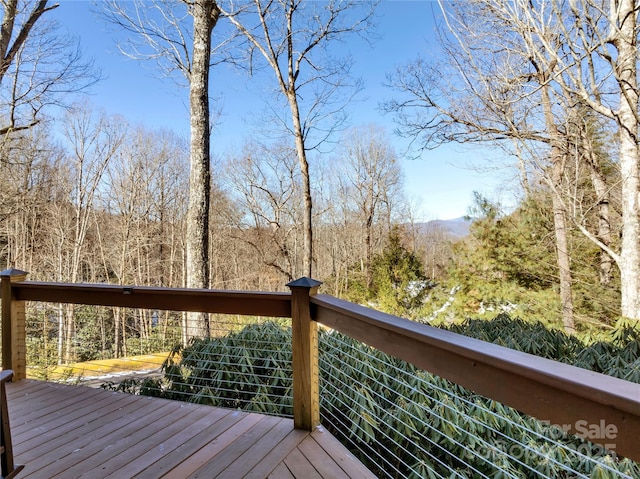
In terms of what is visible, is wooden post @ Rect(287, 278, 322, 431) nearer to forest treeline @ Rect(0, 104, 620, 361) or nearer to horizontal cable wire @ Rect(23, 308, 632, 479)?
horizontal cable wire @ Rect(23, 308, 632, 479)

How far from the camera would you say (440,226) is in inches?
830

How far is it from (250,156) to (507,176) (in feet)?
30.0

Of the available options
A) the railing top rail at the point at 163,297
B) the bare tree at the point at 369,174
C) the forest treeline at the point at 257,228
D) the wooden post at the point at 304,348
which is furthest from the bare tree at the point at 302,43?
the bare tree at the point at 369,174

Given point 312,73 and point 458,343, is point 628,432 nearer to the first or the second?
point 458,343

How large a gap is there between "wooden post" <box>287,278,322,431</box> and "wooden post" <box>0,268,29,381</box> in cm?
242

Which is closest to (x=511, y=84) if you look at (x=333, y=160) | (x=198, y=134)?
(x=198, y=134)

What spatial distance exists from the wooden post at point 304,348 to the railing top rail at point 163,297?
11cm

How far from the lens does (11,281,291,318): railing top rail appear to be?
6.84ft

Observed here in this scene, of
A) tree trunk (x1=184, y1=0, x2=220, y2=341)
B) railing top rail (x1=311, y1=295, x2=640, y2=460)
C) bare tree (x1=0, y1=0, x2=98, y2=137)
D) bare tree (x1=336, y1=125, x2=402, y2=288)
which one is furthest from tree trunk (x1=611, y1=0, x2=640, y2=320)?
bare tree (x1=336, y1=125, x2=402, y2=288)

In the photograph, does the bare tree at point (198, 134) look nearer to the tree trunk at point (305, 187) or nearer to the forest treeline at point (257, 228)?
the tree trunk at point (305, 187)

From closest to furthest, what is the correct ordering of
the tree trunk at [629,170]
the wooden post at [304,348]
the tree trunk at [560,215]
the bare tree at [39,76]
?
the wooden post at [304,348], the tree trunk at [629,170], the tree trunk at [560,215], the bare tree at [39,76]

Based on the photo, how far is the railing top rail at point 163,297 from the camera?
2.09 m

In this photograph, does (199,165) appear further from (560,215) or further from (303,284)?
(560,215)

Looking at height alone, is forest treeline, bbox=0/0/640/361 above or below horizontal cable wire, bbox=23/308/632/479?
above
